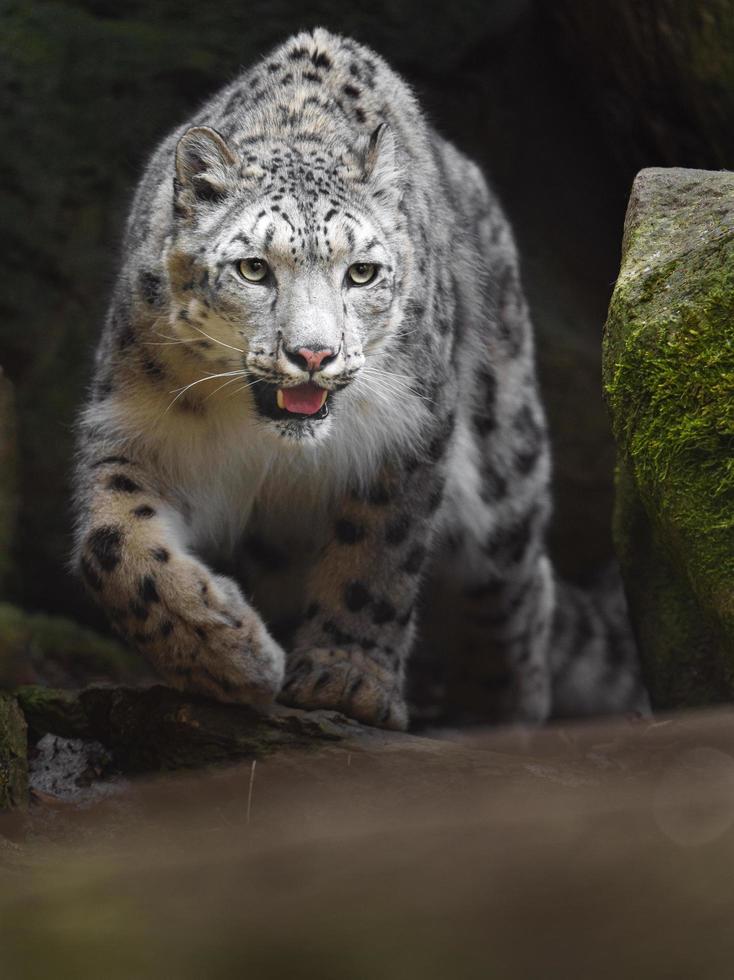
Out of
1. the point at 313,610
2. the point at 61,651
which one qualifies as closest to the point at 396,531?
the point at 313,610

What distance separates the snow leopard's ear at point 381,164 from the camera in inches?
189

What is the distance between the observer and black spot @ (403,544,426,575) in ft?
17.3

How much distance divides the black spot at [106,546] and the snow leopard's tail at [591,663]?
3230mm

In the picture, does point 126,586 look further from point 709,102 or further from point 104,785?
point 709,102

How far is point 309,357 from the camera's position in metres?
4.21

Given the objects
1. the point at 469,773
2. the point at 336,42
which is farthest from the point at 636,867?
the point at 336,42

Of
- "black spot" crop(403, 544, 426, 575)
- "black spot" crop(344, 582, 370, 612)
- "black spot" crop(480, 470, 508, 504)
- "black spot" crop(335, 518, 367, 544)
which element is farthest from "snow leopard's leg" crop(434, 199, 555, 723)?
"black spot" crop(344, 582, 370, 612)

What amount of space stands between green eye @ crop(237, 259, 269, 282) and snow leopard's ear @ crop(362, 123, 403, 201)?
0.64m

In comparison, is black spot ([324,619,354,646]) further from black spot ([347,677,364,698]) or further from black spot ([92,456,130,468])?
black spot ([92,456,130,468])

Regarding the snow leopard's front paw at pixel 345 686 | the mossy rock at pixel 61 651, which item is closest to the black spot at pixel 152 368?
the snow leopard's front paw at pixel 345 686

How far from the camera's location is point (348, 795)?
4.04 m

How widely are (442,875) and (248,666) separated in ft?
5.73

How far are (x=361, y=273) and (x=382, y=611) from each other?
138 cm

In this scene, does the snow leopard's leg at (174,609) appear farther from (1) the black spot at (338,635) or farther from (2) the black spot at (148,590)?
(1) the black spot at (338,635)
